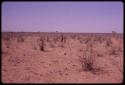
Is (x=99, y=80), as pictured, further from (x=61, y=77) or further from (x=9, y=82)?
(x=9, y=82)

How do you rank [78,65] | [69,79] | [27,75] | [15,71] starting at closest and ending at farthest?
[69,79] → [27,75] → [15,71] → [78,65]

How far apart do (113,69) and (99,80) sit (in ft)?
6.05

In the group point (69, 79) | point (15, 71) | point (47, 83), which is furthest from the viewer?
point (15, 71)

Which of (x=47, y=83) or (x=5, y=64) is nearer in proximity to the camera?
(x=47, y=83)

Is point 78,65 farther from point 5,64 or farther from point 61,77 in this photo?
point 5,64

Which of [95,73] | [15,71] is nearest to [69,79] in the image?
[95,73]

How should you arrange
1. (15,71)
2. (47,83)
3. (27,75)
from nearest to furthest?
(47,83) → (27,75) → (15,71)

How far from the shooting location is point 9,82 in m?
6.88

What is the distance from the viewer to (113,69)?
878cm

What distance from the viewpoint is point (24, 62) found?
394 inches

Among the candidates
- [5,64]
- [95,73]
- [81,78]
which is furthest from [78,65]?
[5,64]

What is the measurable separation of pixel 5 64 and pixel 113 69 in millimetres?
4752

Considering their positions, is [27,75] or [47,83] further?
[27,75]

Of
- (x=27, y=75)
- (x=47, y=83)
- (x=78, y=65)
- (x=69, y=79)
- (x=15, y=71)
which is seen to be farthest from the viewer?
(x=78, y=65)
